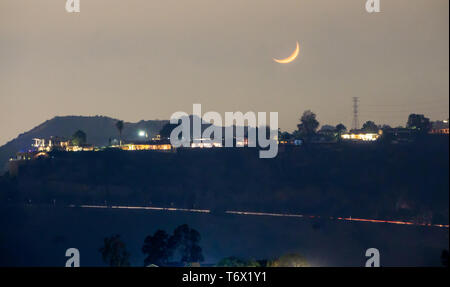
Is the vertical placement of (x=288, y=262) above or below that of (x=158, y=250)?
below

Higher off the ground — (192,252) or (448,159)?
(448,159)

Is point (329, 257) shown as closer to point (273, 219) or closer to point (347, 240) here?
point (347, 240)

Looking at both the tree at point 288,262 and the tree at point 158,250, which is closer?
the tree at point 288,262

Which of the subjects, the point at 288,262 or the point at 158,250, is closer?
the point at 288,262

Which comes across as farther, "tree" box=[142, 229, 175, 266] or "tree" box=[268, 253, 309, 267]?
"tree" box=[142, 229, 175, 266]
